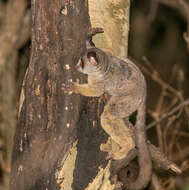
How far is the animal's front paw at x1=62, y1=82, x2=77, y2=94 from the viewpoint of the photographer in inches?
119

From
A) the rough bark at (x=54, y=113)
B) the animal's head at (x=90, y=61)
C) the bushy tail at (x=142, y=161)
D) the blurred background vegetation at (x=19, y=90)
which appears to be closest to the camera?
the rough bark at (x=54, y=113)

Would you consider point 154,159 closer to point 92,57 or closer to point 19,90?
point 92,57

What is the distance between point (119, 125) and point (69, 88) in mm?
665

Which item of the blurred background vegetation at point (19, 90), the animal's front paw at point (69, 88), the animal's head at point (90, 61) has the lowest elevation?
the blurred background vegetation at point (19, 90)

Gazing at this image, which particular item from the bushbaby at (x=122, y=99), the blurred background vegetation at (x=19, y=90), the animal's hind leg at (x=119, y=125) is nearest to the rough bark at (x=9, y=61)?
the blurred background vegetation at (x=19, y=90)

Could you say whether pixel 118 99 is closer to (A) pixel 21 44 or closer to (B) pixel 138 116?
(B) pixel 138 116

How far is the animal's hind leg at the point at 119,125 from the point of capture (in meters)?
3.28

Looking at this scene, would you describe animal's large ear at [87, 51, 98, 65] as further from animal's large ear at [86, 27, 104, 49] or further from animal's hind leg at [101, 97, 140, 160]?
animal's hind leg at [101, 97, 140, 160]

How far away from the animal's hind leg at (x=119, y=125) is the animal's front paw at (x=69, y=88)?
39 centimetres

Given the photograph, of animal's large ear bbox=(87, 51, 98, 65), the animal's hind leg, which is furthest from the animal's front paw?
the animal's hind leg

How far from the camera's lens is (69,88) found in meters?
3.04

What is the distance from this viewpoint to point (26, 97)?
3.12 meters

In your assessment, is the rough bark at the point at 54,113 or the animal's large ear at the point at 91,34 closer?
the rough bark at the point at 54,113

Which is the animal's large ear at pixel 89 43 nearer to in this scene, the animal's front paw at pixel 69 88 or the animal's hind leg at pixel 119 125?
the animal's front paw at pixel 69 88
